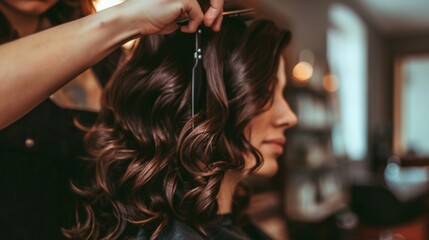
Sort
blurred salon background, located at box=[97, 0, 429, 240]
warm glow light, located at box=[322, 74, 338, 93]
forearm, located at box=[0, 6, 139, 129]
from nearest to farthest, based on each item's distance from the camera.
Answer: forearm, located at box=[0, 6, 139, 129] → blurred salon background, located at box=[97, 0, 429, 240] → warm glow light, located at box=[322, 74, 338, 93]

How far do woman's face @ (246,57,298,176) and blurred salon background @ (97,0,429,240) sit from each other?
42cm

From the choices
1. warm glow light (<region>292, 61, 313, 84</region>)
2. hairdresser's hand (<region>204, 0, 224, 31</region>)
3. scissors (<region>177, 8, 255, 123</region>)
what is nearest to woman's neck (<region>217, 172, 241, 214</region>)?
scissors (<region>177, 8, 255, 123</region>)

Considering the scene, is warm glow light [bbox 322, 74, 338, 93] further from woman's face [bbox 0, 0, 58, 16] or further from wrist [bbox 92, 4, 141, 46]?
wrist [bbox 92, 4, 141, 46]

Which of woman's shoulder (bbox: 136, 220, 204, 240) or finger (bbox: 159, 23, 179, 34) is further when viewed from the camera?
woman's shoulder (bbox: 136, 220, 204, 240)

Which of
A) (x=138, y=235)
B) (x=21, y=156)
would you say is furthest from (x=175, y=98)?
(x=21, y=156)

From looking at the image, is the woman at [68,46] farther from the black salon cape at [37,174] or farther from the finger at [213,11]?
the black salon cape at [37,174]

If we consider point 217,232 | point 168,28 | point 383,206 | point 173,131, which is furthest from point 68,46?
point 383,206

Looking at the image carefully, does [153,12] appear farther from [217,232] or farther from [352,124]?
[352,124]

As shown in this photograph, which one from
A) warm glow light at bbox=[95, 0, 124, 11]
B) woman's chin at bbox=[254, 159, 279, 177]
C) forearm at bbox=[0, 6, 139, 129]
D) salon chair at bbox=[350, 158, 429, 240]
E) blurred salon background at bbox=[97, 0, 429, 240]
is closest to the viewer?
forearm at bbox=[0, 6, 139, 129]

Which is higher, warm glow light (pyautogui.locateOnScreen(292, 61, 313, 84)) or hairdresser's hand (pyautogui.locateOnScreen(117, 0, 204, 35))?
hairdresser's hand (pyautogui.locateOnScreen(117, 0, 204, 35))

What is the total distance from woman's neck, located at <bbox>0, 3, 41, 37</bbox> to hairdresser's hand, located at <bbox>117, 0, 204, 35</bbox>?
443mm

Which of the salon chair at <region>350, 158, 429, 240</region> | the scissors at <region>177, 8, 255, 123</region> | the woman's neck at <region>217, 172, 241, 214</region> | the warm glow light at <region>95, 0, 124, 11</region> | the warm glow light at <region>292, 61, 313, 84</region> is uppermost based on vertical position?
the warm glow light at <region>95, 0, 124, 11</region>

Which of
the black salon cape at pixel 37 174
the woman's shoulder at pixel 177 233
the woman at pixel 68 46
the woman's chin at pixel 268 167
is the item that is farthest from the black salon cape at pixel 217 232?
the woman at pixel 68 46

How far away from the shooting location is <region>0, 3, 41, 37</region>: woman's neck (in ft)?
3.33
